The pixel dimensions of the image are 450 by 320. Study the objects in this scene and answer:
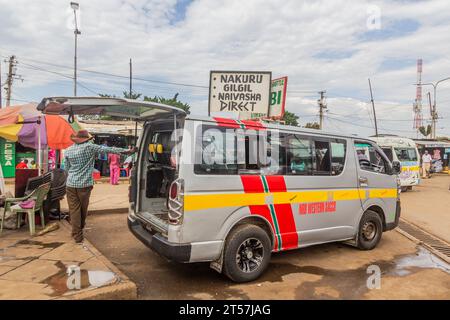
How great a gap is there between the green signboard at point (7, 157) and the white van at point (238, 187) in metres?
12.7

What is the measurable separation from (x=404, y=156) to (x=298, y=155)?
41.2 ft

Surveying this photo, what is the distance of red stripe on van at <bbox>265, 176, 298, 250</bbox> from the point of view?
4.59m

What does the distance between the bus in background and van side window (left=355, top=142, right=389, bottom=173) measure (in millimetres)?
9698

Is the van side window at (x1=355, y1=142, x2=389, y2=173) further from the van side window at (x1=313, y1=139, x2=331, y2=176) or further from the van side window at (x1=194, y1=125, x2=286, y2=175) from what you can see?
the van side window at (x1=194, y1=125, x2=286, y2=175)

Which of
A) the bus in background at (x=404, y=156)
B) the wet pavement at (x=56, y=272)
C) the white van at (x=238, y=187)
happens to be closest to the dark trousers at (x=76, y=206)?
the wet pavement at (x=56, y=272)

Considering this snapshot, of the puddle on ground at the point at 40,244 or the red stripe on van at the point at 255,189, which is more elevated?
the red stripe on van at the point at 255,189

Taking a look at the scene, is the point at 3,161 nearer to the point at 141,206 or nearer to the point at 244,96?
the point at 244,96

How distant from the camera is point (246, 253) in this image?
4387 mm

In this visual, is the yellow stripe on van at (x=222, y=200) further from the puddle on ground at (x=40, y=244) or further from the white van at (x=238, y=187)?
the puddle on ground at (x=40, y=244)

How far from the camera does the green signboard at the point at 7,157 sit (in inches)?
615

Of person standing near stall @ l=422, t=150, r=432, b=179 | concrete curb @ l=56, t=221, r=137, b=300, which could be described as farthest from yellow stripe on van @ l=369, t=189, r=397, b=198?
person standing near stall @ l=422, t=150, r=432, b=179

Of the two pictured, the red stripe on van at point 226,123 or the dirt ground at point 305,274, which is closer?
the dirt ground at point 305,274

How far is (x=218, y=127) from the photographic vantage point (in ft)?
13.9

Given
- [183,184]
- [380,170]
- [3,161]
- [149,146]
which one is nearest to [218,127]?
[183,184]
